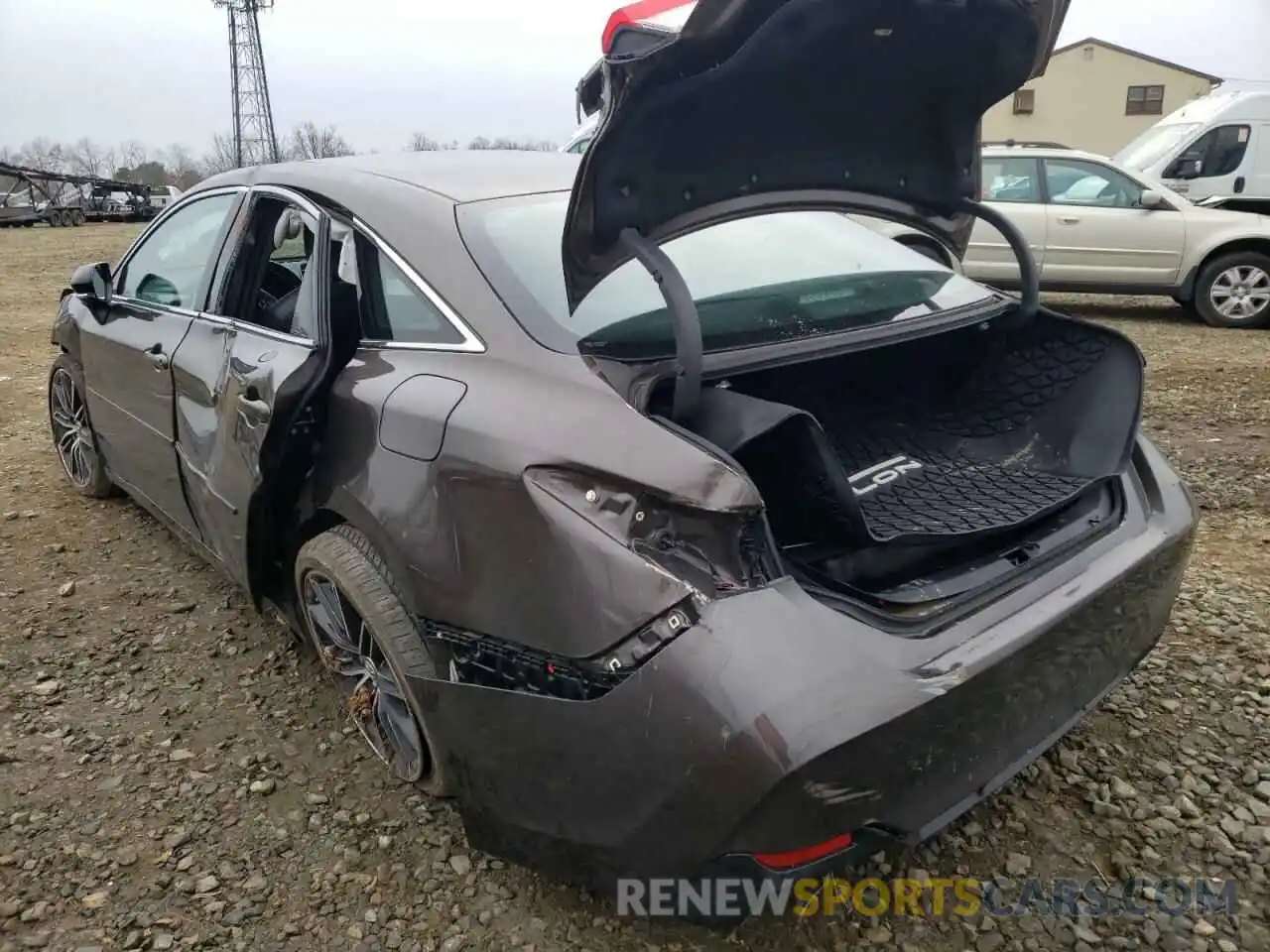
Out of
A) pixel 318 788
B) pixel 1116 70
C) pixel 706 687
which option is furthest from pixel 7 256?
pixel 1116 70

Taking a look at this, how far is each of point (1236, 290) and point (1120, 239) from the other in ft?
3.44

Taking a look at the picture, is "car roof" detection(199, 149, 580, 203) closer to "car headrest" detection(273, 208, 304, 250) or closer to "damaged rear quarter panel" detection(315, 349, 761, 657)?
"car headrest" detection(273, 208, 304, 250)

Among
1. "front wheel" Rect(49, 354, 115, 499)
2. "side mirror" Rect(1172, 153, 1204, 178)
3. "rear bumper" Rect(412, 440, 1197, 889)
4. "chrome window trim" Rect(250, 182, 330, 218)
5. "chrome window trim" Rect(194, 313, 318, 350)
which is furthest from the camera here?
"side mirror" Rect(1172, 153, 1204, 178)

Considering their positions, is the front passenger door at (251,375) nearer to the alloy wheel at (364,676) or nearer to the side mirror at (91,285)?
the alloy wheel at (364,676)

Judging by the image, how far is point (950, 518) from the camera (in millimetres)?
2021

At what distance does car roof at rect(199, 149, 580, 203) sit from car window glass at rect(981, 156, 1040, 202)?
21.5 ft

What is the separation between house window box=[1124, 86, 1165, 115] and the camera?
35.1 meters

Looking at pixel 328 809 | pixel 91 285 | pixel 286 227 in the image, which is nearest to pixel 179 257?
pixel 91 285

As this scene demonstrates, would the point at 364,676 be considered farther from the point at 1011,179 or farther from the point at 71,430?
the point at 1011,179

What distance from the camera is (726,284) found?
2.35 metres

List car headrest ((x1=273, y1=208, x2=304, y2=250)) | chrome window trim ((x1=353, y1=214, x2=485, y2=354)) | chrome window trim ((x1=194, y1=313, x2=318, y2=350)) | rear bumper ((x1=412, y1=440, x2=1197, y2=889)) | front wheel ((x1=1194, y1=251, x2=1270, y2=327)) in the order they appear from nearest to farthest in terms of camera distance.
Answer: rear bumper ((x1=412, y1=440, x2=1197, y2=889)) → chrome window trim ((x1=353, y1=214, x2=485, y2=354)) → chrome window trim ((x1=194, y1=313, x2=318, y2=350)) → car headrest ((x1=273, y1=208, x2=304, y2=250)) → front wheel ((x1=1194, y1=251, x2=1270, y2=327))

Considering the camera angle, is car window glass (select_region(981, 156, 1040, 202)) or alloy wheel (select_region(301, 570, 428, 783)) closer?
alloy wheel (select_region(301, 570, 428, 783))

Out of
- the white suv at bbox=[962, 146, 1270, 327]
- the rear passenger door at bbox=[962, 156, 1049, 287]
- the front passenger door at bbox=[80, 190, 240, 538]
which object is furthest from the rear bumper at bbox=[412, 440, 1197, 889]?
the white suv at bbox=[962, 146, 1270, 327]

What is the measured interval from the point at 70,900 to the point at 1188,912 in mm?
2390
